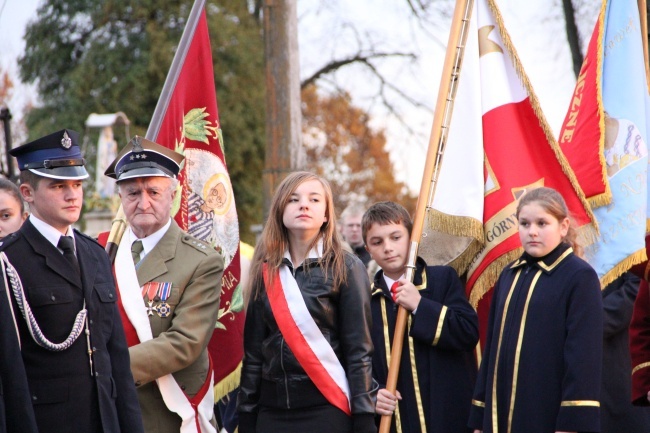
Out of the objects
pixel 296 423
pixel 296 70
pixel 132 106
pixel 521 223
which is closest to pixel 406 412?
pixel 296 423

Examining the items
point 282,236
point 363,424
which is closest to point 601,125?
point 282,236

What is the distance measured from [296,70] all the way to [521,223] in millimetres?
4411

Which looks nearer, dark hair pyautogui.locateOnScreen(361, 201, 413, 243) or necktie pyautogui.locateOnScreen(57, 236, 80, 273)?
necktie pyautogui.locateOnScreen(57, 236, 80, 273)

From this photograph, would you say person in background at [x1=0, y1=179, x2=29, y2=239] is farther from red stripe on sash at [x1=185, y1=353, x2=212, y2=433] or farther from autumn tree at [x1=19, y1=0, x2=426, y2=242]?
autumn tree at [x1=19, y1=0, x2=426, y2=242]

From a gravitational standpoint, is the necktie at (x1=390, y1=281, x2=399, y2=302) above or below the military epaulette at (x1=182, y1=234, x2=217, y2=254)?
below

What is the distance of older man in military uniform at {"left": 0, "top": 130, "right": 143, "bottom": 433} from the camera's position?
3.27 m

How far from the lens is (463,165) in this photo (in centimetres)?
499

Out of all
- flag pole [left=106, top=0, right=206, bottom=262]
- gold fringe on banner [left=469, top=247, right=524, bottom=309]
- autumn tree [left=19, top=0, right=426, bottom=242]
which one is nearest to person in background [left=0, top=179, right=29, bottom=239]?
flag pole [left=106, top=0, right=206, bottom=262]

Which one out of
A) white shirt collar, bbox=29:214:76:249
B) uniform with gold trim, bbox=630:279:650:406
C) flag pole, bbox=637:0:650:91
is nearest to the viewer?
white shirt collar, bbox=29:214:76:249

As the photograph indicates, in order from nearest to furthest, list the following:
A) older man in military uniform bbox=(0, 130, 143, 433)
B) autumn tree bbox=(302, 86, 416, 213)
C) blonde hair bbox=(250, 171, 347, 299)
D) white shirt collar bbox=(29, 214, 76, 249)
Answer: older man in military uniform bbox=(0, 130, 143, 433) < white shirt collar bbox=(29, 214, 76, 249) < blonde hair bbox=(250, 171, 347, 299) < autumn tree bbox=(302, 86, 416, 213)

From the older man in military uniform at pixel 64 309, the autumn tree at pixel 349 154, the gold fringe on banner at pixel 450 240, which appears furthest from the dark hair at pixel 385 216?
the autumn tree at pixel 349 154

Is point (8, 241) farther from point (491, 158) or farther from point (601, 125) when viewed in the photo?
point (601, 125)

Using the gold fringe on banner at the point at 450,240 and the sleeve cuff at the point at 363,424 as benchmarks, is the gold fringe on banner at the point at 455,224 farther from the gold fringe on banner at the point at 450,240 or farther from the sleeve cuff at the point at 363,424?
the sleeve cuff at the point at 363,424

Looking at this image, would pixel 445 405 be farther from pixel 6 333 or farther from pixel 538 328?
pixel 6 333
